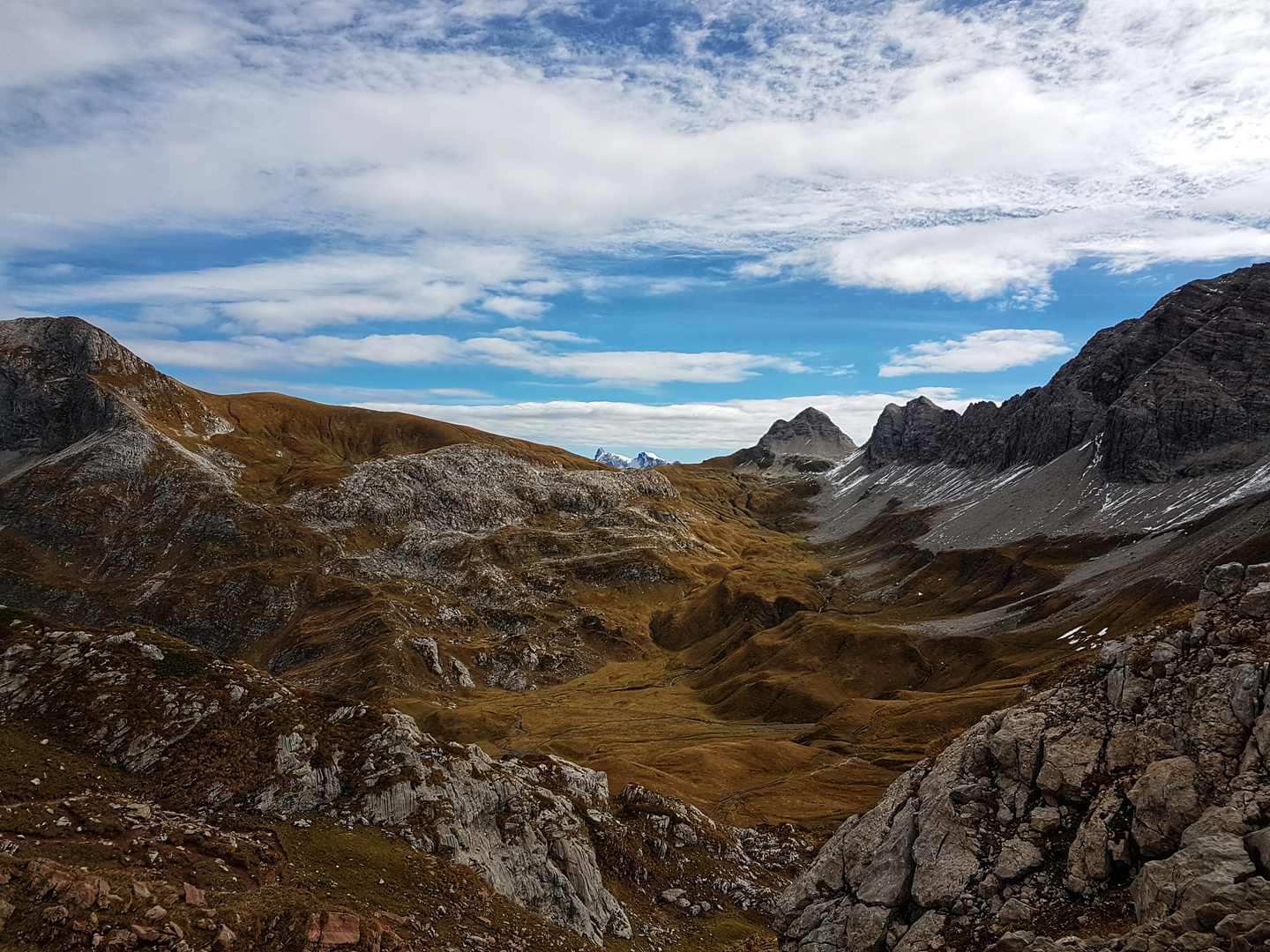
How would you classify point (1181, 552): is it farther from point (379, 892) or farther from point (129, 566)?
point (129, 566)

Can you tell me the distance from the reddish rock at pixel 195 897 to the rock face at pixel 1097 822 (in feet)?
79.4

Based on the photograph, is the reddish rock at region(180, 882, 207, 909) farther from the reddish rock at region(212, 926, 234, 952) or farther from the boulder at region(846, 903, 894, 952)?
the boulder at region(846, 903, 894, 952)

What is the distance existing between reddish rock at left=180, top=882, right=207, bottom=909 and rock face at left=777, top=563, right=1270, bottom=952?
953 inches

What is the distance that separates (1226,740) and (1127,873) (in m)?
5.51

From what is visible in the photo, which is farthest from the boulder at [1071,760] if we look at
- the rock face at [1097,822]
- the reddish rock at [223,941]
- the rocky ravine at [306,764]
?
the reddish rock at [223,941]

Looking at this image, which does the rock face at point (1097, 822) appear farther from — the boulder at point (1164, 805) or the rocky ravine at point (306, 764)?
the rocky ravine at point (306, 764)

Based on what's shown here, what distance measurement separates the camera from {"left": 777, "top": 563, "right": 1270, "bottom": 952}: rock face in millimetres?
19234

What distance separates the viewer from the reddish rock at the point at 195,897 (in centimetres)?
2605

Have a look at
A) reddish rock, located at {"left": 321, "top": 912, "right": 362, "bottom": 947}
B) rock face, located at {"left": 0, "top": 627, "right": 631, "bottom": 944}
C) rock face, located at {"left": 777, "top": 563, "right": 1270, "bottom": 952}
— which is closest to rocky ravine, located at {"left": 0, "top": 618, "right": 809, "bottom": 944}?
rock face, located at {"left": 0, "top": 627, "right": 631, "bottom": 944}

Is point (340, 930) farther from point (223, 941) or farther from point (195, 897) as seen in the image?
point (195, 897)

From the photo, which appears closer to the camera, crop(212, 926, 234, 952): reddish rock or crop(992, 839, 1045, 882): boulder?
crop(212, 926, 234, 952): reddish rock

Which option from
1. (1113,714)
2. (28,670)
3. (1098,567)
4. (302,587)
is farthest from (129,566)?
(1098,567)

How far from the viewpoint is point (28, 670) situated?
145ft

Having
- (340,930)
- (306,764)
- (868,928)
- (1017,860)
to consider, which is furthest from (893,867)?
(306,764)
